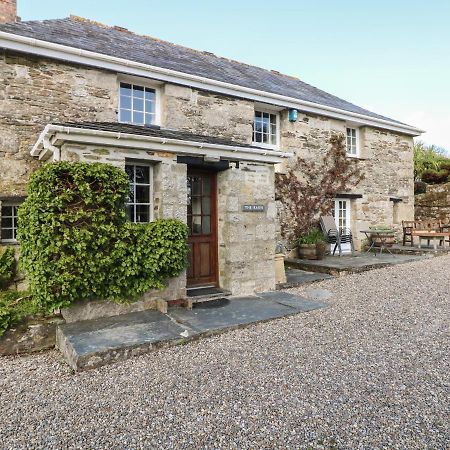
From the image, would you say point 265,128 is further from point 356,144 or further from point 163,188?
point 163,188

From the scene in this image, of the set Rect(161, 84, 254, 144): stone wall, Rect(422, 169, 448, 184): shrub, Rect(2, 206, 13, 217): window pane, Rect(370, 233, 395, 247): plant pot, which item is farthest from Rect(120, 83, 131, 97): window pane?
Rect(422, 169, 448, 184): shrub

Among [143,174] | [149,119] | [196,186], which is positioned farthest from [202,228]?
[149,119]

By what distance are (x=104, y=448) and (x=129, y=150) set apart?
3986 millimetres

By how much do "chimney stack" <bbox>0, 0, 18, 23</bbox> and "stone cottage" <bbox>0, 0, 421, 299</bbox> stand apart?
21 millimetres

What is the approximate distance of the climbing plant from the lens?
9852 millimetres

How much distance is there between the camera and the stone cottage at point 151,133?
5.35m

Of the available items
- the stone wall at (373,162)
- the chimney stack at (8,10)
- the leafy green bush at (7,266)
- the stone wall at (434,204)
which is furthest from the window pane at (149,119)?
the stone wall at (434,204)

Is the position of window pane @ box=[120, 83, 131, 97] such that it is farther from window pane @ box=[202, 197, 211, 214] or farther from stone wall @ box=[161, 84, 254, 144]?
window pane @ box=[202, 197, 211, 214]

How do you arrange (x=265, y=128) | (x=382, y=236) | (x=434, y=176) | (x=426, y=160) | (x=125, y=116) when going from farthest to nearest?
(x=426, y=160)
(x=434, y=176)
(x=382, y=236)
(x=265, y=128)
(x=125, y=116)

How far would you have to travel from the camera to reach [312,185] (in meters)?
10.4

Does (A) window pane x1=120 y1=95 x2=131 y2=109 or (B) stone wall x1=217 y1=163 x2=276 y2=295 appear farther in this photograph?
(A) window pane x1=120 y1=95 x2=131 y2=109

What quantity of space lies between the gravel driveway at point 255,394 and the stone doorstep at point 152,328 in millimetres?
136

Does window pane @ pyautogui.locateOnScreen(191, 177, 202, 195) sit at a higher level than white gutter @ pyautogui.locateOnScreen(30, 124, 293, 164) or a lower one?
lower

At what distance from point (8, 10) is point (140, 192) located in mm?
5933
